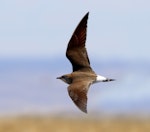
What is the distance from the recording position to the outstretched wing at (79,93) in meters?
9.21

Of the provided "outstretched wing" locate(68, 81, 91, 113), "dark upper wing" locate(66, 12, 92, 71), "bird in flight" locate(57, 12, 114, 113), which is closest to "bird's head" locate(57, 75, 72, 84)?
"bird in flight" locate(57, 12, 114, 113)

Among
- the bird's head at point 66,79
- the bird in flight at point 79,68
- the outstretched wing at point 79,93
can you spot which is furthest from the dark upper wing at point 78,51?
the outstretched wing at point 79,93

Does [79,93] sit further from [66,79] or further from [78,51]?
[78,51]

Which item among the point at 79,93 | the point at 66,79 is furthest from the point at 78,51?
the point at 79,93

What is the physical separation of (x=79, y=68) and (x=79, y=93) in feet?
6.63

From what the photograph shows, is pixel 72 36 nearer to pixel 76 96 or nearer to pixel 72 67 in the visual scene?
pixel 72 67

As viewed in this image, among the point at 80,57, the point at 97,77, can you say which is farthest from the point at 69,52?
the point at 97,77

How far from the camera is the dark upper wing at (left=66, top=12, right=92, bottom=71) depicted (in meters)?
11.5

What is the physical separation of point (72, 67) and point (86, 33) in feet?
2.48

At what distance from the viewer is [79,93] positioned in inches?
378

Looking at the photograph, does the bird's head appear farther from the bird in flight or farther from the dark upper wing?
the dark upper wing

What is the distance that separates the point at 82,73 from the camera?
36.1ft

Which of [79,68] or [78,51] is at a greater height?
[78,51]

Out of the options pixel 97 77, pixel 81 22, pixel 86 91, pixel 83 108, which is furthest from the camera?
pixel 81 22
